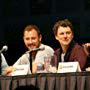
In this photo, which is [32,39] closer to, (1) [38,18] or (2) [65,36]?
(2) [65,36]

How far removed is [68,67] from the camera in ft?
11.3

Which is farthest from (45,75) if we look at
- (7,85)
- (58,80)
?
(7,85)

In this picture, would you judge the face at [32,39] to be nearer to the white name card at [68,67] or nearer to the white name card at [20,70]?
the white name card at [20,70]

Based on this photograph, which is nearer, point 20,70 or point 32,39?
point 20,70

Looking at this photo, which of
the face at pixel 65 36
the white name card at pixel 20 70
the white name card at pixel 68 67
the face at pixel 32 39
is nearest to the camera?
the white name card at pixel 68 67

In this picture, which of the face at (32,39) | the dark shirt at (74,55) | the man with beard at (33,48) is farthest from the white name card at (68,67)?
the face at (32,39)

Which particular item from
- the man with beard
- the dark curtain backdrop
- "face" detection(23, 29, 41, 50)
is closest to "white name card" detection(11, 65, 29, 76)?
the man with beard

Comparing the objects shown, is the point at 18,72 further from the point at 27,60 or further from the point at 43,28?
the point at 43,28

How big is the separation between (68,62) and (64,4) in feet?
13.4

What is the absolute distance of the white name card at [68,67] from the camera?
341cm

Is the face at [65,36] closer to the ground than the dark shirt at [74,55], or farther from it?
farther from it

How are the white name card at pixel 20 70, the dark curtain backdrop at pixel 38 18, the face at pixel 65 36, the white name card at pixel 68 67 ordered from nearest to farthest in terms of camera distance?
the white name card at pixel 68 67, the white name card at pixel 20 70, the face at pixel 65 36, the dark curtain backdrop at pixel 38 18

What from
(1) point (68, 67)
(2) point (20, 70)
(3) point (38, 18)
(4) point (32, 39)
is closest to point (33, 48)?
(4) point (32, 39)

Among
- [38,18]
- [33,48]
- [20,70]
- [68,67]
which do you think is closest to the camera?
[68,67]
